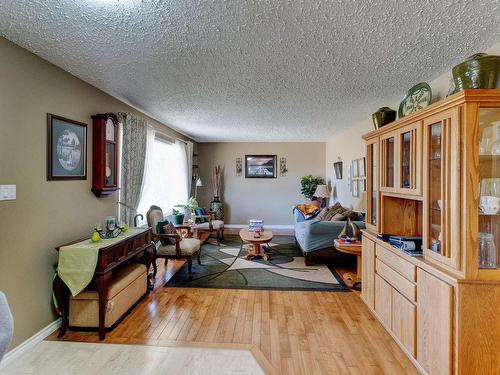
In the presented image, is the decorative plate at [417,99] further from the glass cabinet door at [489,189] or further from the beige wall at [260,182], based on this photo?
the beige wall at [260,182]

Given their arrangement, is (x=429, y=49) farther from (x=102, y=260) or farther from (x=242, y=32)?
(x=102, y=260)

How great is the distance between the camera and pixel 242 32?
1807 mm

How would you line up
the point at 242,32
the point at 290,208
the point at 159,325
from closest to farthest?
the point at 242,32 → the point at 159,325 → the point at 290,208

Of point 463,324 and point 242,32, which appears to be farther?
point 242,32

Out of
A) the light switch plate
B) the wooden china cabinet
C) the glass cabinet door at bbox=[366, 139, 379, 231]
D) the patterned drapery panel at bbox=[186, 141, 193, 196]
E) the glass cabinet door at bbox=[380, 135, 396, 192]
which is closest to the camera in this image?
the wooden china cabinet

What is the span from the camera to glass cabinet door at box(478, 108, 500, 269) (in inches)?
62.4

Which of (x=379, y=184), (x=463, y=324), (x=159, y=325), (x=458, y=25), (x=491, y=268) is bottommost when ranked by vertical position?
(x=159, y=325)

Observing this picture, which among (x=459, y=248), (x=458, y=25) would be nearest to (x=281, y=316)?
(x=459, y=248)

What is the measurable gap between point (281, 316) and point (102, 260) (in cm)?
Answer: 176

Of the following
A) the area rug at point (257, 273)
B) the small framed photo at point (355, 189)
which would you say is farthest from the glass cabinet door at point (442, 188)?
the small framed photo at point (355, 189)

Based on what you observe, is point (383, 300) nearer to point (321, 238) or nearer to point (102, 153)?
point (321, 238)

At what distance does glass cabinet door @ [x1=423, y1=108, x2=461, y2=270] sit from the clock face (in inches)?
121

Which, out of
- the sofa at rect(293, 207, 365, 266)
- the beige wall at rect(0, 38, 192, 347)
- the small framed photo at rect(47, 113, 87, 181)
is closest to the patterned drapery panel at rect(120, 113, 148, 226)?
the small framed photo at rect(47, 113, 87, 181)

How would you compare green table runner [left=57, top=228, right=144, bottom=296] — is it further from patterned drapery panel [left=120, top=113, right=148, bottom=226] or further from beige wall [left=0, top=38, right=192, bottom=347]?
patterned drapery panel [left=120, top=113, right=148, bottom=226]
